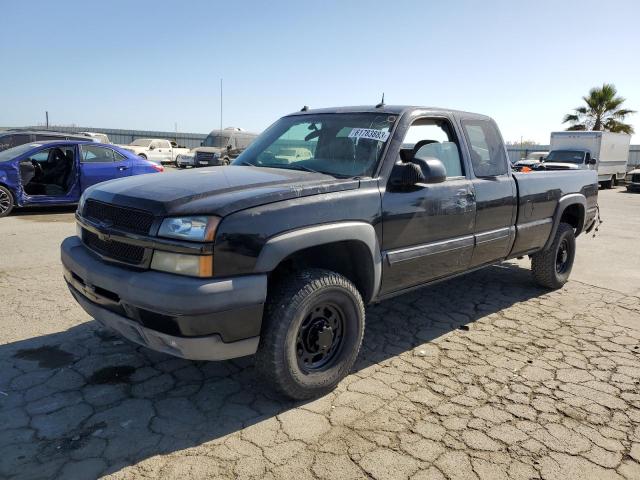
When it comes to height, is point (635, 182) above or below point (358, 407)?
above

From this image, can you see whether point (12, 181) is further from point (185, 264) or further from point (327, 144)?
point (185, 264)

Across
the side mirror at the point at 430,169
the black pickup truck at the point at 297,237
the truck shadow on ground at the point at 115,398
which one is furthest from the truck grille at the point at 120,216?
the side mirror at the point at 430,169

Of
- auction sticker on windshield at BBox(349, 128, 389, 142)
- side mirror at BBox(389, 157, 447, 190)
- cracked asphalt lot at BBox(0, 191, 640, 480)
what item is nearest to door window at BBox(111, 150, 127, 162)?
cracked asphalt lot at BBox(0, 191, 640, 480)

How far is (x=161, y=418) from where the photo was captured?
293 centimetres

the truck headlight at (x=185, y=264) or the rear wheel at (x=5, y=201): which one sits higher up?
the truck headlight at (x=185, y=264)

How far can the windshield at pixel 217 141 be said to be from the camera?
2502cm

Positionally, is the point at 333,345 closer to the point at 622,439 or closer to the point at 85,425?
the point at 85,425

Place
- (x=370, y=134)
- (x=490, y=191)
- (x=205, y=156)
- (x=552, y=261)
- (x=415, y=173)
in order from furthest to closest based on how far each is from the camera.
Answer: (x=205, y=156) < (x=552, y=261) < (x=490, y=191) < (x=370, y=134) < (x=415, y=173)

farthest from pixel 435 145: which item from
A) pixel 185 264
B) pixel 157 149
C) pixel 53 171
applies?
pixel 157 149

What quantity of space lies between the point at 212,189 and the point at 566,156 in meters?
21.6

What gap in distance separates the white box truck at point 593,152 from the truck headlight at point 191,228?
19.8 metres

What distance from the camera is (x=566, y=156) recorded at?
21.2 m

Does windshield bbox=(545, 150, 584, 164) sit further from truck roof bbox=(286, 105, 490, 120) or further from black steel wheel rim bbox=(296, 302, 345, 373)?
black steel wheel rim bbox=(296, 302, 345, 373)

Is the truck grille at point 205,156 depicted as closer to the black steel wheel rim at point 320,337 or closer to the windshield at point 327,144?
the windshield at point 327,144
